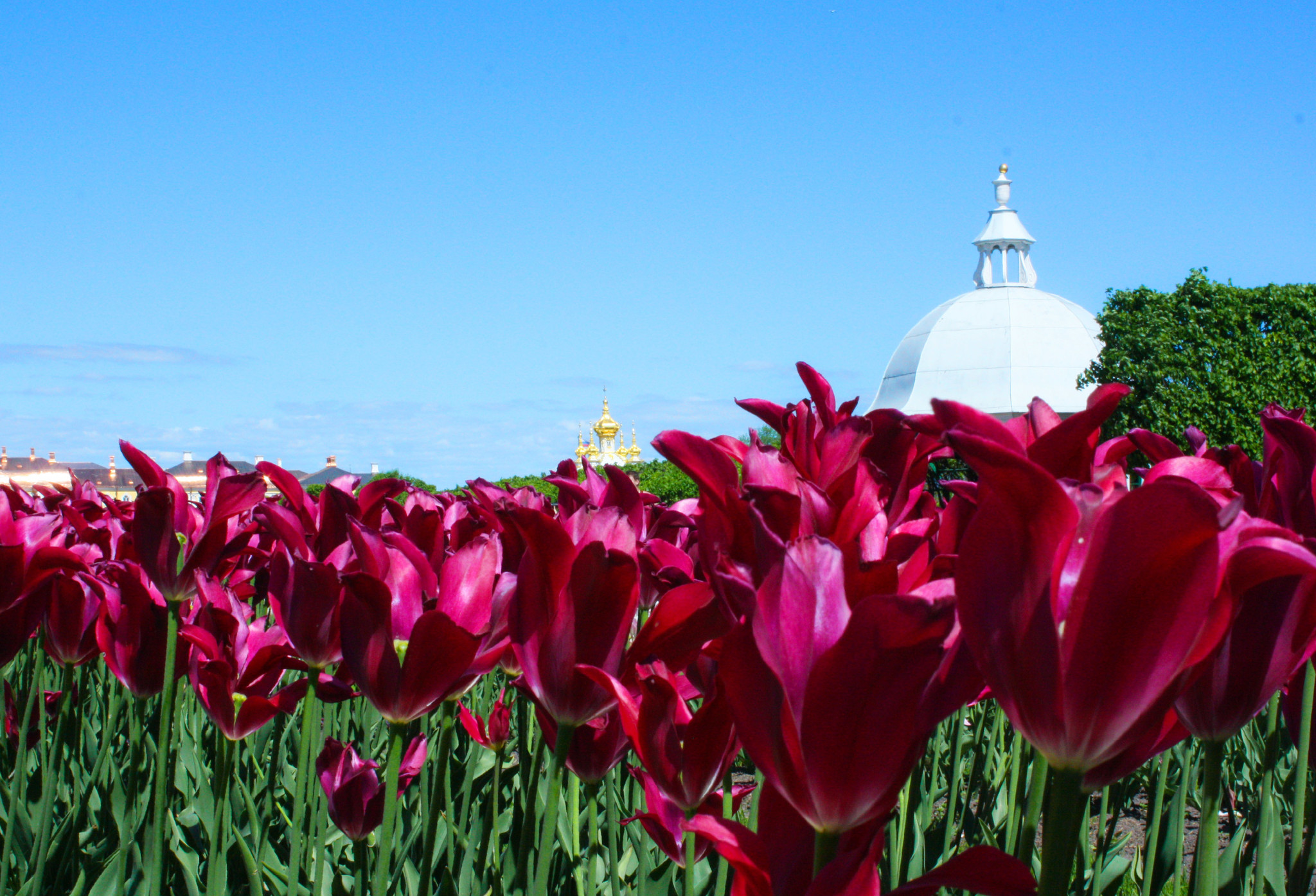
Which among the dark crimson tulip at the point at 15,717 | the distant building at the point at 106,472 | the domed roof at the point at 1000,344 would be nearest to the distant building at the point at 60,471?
the distant building at the point at 106,472

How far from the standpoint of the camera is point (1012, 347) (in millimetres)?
49594

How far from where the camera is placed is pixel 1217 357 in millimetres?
21172

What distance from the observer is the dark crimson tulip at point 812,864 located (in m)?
0.63

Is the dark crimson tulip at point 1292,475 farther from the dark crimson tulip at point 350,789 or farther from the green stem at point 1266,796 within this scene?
the dark crimson tulip at point 350,789

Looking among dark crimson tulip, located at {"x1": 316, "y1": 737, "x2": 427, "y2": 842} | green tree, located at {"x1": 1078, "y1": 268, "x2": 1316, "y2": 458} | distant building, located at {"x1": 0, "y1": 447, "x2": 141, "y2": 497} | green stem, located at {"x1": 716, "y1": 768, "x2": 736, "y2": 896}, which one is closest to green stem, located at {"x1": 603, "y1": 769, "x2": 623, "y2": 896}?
green stem, located at {"x1": 716, "y1": 768, "x2": 736, "y2": 896}

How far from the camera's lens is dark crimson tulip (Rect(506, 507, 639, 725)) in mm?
1030

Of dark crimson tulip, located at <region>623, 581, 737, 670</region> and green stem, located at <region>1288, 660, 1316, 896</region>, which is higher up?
dark crimson tulip, located at <region>623, 581, 737, 670</region>

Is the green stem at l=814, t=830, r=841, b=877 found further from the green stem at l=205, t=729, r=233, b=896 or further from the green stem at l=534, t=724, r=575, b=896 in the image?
the green stem at l=205, t=729, r=233, b=896

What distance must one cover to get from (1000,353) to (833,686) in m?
51.7

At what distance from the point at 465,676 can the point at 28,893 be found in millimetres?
1322

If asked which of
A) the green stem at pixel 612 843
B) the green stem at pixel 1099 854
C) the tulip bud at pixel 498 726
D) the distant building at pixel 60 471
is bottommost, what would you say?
the distant building at pixel 60 471

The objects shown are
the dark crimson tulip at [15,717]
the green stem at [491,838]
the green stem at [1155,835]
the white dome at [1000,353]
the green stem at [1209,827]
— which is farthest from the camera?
the white dome at [1000,353]

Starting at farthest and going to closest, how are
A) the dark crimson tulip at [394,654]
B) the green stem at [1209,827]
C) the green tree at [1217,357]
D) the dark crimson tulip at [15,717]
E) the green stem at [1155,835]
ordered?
the green tree at [1217,357], the dark crimson tulip at [15,717], the green stem at [1155,835], the dark crimson tulip at [394,654], the green stem at [1209,827]

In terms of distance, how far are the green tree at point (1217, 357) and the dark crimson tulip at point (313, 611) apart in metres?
20.5
